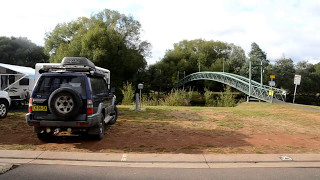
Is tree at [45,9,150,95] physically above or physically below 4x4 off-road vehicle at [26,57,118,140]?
above

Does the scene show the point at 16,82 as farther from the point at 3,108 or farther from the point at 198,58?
the point at 198,58

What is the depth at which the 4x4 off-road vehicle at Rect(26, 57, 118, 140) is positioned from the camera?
23.6ft

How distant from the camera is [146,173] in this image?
5.59m

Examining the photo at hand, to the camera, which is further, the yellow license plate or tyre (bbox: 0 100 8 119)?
tyre (bbox: 0 100 8 119)

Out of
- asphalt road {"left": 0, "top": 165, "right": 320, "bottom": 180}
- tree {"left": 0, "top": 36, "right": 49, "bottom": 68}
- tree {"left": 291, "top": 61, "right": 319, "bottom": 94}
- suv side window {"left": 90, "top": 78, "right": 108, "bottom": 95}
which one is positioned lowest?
asphalt road {"left": 0, "top": 165, "right": 320, "bottom": 180}

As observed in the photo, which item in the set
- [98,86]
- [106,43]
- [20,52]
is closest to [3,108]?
[98,86]

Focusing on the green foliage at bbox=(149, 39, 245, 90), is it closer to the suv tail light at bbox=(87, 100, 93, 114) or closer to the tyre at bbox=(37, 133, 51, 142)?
the tyre at bbox=(37, 133, 51, 142)

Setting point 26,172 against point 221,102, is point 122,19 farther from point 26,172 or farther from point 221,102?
point 26,172

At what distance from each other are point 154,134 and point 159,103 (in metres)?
16.0

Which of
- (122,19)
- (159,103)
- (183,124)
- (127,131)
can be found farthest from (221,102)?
(122,19)

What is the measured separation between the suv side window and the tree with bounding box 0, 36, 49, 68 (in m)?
45.8

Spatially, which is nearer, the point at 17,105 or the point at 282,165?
the point at 282,165

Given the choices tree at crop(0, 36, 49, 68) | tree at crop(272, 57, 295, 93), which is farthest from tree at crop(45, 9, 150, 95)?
tree at crop(272, 57, 295, 93)

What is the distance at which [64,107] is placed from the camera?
724cm
